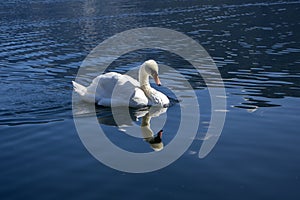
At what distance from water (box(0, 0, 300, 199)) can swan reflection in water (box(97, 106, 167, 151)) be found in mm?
157

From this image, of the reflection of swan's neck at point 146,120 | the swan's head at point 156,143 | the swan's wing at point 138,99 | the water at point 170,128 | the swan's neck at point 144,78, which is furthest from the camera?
the swan's neck at point 144,78

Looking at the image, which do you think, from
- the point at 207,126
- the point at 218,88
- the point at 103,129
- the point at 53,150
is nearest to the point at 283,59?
the point at 218,88

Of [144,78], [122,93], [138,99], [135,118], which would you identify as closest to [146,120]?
[135,118]

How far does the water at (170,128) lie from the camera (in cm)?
1182

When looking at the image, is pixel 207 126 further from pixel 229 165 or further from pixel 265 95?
pixel 265 95

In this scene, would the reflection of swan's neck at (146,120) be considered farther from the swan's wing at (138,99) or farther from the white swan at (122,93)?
the white swan at (122,93)

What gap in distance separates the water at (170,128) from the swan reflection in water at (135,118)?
157 millimetres

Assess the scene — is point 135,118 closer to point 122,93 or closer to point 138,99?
point 138,99

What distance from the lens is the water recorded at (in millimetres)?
11820

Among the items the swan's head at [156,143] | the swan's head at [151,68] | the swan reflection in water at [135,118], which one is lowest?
the swan reflection in water at [135,118]

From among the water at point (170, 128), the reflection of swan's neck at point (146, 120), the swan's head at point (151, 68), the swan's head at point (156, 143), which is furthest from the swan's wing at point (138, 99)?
the swan's head at point (156, 143)

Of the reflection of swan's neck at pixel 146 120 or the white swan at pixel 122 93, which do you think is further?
the white swan at pixel 122 93

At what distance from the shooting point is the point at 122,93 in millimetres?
18766

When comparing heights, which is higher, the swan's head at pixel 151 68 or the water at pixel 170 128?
the swan's head at pixel 151 68
